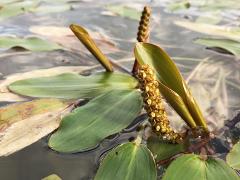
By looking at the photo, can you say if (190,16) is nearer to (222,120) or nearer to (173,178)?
(222,120)

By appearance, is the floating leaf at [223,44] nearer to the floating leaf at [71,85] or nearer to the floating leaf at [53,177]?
the floating leaf at [71,85]

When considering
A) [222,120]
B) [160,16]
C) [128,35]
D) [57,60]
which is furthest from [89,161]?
[160,16]

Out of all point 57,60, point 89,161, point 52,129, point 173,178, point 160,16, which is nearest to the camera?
point 173,178

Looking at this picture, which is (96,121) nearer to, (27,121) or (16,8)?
(27,121)

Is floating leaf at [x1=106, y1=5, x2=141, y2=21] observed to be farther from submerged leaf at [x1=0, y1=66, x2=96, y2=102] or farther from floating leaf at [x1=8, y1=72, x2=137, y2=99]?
floating leaf at [x1=8, y1=72, x2=137, y2=99]

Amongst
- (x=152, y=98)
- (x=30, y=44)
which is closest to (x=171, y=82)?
(x=152, y=98)

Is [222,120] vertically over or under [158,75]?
under
